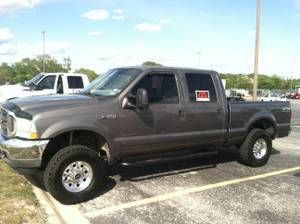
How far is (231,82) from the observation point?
3772 inches

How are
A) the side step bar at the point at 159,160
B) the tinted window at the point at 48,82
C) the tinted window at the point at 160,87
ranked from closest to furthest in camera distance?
the side step bar at the point at 159,160 < the tinted window at the point at 160,87 < the tinted window at the point at 48,82

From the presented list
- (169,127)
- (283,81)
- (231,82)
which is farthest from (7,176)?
(283,81)

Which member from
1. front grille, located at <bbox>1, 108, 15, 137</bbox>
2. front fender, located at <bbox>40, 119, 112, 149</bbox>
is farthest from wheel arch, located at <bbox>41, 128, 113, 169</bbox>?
front grille, located at <bbox>1, 108, 15, 137</bbox>

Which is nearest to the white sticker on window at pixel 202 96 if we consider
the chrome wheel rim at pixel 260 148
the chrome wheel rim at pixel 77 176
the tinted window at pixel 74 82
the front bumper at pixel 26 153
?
the chrome wheel rim at pixel 260 148

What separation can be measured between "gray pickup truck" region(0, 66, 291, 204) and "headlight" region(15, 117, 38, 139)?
0.01 m

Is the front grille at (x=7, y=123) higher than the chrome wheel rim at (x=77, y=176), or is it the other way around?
the front grille at (x=7, y=123)

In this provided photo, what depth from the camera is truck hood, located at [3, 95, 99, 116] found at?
219 inches

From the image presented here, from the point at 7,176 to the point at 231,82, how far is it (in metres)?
92.0

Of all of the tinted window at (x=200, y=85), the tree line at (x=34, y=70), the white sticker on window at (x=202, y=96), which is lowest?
the white sticker on window at (x=202, y=96)

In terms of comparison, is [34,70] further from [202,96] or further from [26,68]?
[202,96]

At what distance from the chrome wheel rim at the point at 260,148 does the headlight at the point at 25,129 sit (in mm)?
4698

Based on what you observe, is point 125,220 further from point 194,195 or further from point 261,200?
point 261,200

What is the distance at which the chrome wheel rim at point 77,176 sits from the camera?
566 centimetres

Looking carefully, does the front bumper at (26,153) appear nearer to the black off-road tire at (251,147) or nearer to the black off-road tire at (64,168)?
the black off-road tire at (64,168)
